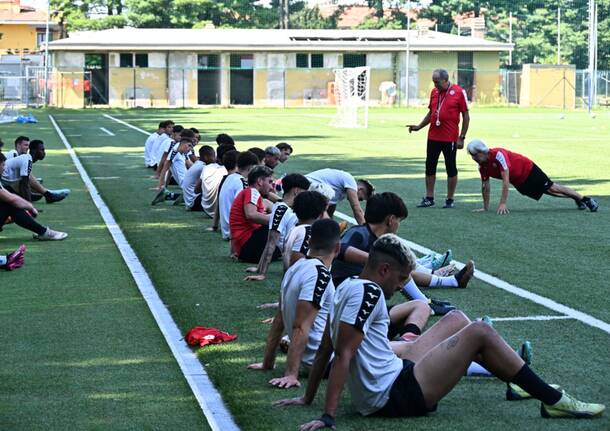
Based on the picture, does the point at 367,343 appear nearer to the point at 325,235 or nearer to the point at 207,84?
the point at 325,235

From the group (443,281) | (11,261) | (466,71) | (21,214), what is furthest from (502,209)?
(466,71)

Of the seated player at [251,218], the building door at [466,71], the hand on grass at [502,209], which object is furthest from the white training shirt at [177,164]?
the building door at [466,71]

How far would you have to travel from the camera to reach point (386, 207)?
8.74 m

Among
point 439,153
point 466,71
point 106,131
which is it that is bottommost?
point 106,131

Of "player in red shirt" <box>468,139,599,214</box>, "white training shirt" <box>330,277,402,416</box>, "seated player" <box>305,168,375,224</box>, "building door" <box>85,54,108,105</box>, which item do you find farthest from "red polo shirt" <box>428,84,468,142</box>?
"building door" <box>85,54,108,105</box>

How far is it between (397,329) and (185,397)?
70.6 inches

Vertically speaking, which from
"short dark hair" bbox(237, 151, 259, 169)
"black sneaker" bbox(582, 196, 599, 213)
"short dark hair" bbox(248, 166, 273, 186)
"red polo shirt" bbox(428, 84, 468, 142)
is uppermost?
"red polo shirt" bbox(428, 84, 468, 142)

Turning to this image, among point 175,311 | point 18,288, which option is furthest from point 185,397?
point 18,288

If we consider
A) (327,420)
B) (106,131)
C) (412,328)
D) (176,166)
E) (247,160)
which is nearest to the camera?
(327,420)

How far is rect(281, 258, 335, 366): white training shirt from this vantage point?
7535 mm

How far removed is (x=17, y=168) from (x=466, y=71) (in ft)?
227

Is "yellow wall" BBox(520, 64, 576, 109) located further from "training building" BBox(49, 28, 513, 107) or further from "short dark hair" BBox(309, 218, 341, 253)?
"short dark hair" BBox(309, 218, 341, 253)

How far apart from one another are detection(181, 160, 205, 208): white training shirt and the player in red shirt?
3933 millimetres

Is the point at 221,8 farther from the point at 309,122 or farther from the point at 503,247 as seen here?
the point at 503,247
